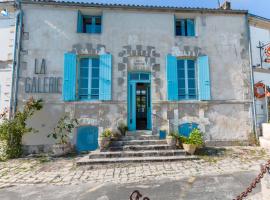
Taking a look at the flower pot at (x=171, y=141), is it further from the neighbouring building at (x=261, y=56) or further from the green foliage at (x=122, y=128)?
the neighbouring building at (x=261, y=56)

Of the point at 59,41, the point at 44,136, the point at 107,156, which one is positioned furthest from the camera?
the point at 59,41

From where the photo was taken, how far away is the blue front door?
855 cm

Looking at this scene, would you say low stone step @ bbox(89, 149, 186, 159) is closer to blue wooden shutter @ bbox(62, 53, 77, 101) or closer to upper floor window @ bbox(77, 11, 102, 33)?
blue wooden shutter @ bbox(62, 53, 77, 101)

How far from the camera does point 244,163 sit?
19.9 ft

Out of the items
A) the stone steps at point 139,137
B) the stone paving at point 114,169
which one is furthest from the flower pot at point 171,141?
the stone paving at point 114,169

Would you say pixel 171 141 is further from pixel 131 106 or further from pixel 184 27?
pixel 184 27

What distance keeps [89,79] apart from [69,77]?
80cm

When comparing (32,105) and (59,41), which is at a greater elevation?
(59,41)

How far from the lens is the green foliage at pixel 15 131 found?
7.18 m

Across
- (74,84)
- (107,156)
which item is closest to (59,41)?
(74,84)

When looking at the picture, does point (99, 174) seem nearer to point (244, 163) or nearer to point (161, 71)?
point (244, 163)

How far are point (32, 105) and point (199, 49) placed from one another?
7173mm

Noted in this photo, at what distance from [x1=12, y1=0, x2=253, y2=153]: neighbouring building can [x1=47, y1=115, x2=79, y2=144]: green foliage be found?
207mm

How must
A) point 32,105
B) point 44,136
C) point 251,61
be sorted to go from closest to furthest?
point 32,105 → point 44,136 → point 251,61
